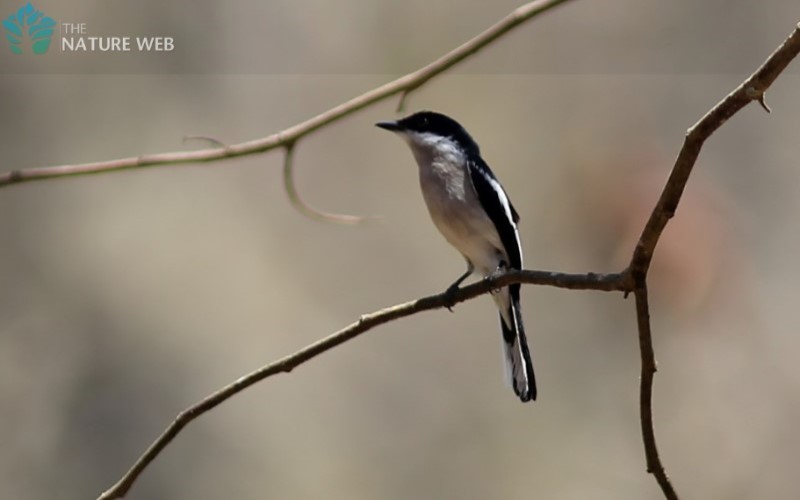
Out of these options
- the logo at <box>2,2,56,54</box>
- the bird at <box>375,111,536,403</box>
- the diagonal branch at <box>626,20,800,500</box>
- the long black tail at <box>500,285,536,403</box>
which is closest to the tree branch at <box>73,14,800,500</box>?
the diagonal branch at <box>626,20,800,500</box>

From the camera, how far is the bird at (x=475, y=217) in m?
3.09

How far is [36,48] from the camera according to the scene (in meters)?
5.45

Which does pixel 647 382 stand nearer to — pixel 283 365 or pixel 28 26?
pixel 283 365

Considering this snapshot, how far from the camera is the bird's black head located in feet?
10.9

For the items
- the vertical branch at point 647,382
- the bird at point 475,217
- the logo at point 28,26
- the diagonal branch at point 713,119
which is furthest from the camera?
the logo at point 28,26

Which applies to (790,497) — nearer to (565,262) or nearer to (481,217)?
(565,262)

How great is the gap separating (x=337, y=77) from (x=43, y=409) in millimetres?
2713

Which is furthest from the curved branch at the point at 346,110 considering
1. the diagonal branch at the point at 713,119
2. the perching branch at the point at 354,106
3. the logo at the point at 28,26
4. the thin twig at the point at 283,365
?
the logo at the point at 28,26

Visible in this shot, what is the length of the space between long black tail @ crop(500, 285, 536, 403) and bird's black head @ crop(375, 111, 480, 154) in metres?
0.56

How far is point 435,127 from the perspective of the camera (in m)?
3.35

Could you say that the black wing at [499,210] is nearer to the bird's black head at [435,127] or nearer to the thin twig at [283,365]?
the bird's black head at [435,127]

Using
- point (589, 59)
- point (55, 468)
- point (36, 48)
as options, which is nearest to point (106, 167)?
point (36, 48)

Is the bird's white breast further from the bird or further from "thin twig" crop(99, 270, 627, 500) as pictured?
"thin twig" crop(99, 270, 627, 500)

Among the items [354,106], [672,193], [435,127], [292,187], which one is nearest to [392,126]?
[435,127]
